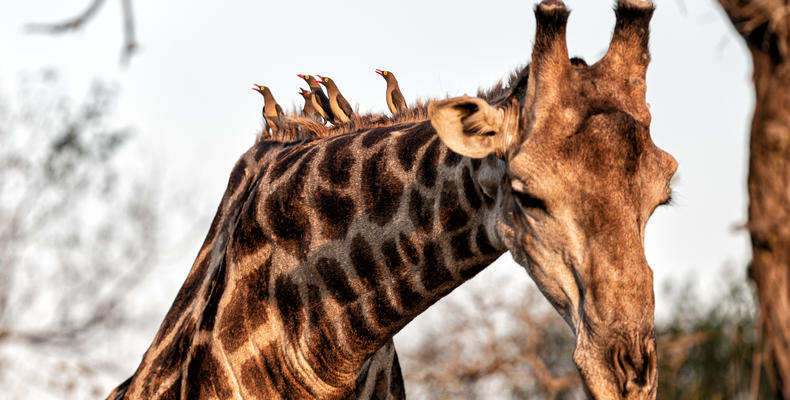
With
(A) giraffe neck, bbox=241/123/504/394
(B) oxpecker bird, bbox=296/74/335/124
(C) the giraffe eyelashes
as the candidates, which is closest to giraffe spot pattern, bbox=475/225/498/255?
(A) giraffe neck, bbox=241/123/504/394

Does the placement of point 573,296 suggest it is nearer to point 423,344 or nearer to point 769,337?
point 769,337

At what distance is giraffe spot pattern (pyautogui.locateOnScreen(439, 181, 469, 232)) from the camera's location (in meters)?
4.38

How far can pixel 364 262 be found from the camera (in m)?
4.71

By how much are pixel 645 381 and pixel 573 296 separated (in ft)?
1.38

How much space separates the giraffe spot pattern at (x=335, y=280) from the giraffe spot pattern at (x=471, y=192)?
0.80 m

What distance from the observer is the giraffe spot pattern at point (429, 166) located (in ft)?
14.9

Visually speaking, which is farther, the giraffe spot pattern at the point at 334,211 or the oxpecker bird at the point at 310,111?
the oxpecker bird at the point at 310,111

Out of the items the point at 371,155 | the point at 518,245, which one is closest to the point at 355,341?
the point at 371,155

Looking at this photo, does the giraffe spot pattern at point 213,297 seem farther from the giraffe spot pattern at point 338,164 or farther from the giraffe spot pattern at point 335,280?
the giraffe spot pattern at point 338,164

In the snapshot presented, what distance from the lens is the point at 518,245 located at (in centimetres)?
391

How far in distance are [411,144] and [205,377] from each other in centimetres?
154

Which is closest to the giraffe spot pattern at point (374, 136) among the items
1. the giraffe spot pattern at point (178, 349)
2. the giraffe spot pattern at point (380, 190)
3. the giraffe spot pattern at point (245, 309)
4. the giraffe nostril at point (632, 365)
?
the giraffe spot pattern at point (380, 190)

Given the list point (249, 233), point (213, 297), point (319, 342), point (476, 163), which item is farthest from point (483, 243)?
point (213, 297)

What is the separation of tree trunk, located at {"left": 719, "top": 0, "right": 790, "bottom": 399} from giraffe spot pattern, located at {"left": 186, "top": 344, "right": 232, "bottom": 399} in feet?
8.93
